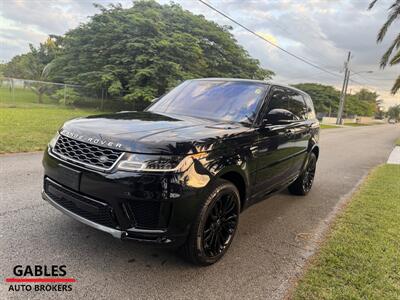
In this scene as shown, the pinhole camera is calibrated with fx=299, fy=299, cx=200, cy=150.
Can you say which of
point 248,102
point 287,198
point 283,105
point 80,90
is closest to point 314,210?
point 287,198

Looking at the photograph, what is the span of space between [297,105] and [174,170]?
3326mm

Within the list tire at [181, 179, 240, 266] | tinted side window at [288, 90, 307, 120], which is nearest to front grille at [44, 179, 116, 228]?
tire at [181, 179, 240, 266]

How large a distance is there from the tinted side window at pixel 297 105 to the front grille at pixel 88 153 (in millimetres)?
3125

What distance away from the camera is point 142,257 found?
10.0 feet

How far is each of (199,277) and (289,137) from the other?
8.00 ft

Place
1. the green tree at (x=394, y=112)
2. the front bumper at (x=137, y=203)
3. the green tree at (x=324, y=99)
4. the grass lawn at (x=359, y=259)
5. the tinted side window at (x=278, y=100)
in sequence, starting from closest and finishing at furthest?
1. the front bumper at (x=137, y=203)
2. the grass lawn at (x=359, y=259)
3. the tinted side window at (x=278, y=100)
4. the green tree at (x=324, y=99)
5. the green tree at (x=394, y=112)

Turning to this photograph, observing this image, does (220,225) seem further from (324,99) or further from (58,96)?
(324,99)

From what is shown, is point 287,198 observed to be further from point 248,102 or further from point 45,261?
point 45,261

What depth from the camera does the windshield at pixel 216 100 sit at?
3723 millimetres

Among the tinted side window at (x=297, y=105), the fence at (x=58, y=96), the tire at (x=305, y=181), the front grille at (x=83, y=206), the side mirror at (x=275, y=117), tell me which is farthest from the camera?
the fence at (x=58, y=96)

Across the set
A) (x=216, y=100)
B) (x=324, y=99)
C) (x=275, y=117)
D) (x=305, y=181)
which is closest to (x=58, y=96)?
(x=305, y=181)

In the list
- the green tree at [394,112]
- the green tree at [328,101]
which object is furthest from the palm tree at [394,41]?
the green tree at [394,112]

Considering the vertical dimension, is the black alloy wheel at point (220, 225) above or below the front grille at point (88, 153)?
below

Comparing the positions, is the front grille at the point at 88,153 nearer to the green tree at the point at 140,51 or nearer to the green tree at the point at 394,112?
the green tree at the point at 140,51
